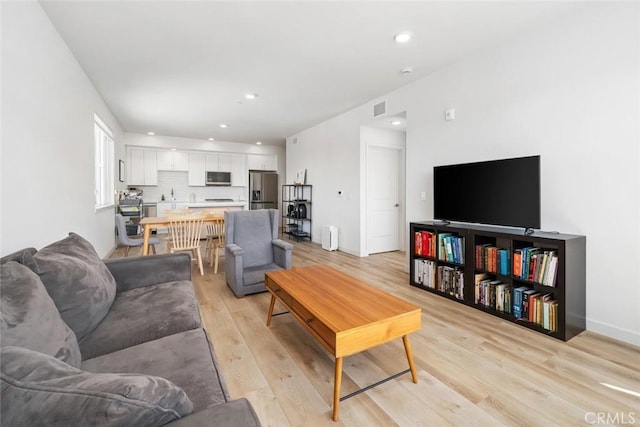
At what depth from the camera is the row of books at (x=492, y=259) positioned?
2672mm

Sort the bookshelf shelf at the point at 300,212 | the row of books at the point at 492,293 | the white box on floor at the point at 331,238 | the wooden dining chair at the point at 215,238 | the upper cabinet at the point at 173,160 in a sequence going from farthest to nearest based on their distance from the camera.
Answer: the upper cabinet at the point at 173,160 < the bookshelf shelf at the point at 300,212 < the white box on floor at the point at 331,238 < the wooden dining chair at the point at 215,238 < the row of books at the point at 492,293

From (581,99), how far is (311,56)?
2556 millimetres

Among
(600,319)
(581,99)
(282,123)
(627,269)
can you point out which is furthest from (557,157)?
(282,123)

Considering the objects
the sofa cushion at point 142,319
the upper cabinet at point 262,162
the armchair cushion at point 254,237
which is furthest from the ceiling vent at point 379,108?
the upper cabinet at point 262,162

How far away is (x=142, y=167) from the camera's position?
24.7 ft

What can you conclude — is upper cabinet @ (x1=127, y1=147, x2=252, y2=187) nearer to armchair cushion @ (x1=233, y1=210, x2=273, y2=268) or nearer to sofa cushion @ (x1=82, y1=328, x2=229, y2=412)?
armchair cushion @ (x1=233, y1=210, x2=273, y2=268)

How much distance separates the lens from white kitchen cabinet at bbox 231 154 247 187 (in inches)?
338

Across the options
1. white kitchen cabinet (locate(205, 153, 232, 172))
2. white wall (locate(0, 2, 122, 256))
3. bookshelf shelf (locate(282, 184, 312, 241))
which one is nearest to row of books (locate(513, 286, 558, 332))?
white wall (locate(0, 2, 122, 256))

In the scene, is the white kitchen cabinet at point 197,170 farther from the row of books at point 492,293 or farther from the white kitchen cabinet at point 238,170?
the row of books at point 492,293

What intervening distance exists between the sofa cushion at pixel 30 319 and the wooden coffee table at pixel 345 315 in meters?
1.11

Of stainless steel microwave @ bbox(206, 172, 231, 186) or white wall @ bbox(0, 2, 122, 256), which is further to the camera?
stainless steel microwave @ bbox(206, 172, 231, 186)

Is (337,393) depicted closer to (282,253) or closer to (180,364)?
(180,364)

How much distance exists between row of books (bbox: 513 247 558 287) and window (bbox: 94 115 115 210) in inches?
221

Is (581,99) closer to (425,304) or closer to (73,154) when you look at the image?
(425,304)
